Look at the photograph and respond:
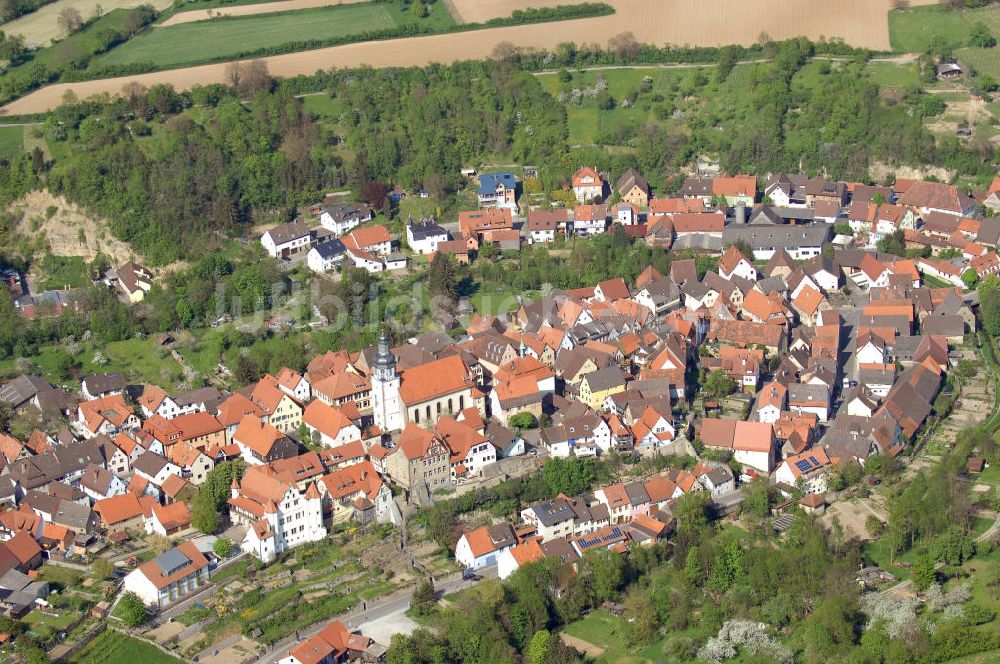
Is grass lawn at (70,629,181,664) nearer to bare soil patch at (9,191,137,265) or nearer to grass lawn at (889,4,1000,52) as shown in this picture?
bare soil patch at (9,191,137,265)

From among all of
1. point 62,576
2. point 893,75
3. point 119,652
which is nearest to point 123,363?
point 62,576

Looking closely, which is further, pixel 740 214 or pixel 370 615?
pixel 740 214

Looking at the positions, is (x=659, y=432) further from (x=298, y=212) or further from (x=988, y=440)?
(x=298, y=212)

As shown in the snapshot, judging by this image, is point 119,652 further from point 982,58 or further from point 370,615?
point 982,58

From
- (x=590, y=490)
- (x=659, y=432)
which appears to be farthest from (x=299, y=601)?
(x=659, y=432)

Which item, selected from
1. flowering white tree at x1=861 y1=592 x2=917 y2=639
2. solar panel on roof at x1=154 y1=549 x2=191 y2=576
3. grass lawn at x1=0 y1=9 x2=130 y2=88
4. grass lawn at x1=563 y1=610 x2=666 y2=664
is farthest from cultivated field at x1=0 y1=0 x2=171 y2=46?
flowering white tree at x1=861 y1=592 x2=917 y2=639

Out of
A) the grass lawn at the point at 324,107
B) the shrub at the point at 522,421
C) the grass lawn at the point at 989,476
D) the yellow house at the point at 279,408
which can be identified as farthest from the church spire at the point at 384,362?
the grass lawn at the point at 324,107

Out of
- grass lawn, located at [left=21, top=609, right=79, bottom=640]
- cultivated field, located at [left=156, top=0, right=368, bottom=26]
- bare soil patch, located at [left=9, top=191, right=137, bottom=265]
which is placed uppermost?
cultivated field, located at [left=156, top=0, right=368, bottom=26]
